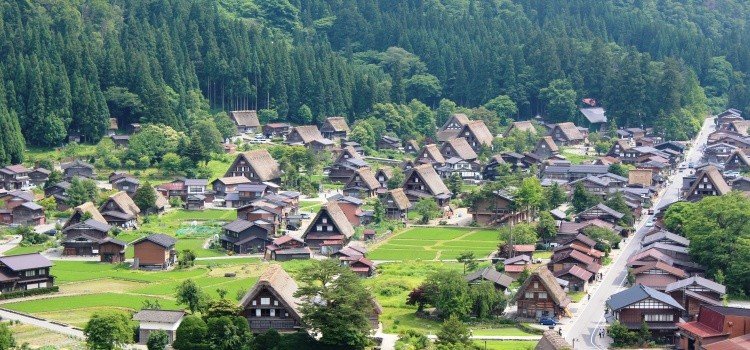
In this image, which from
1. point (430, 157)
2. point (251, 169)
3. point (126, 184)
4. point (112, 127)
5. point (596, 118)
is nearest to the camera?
point (126, 184)

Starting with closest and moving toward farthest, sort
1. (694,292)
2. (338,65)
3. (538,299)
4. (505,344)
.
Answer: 1. (505,344)
2. (538,299)
3. (694,292)
4. (338,65)

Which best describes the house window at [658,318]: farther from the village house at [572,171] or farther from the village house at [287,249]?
the village house at [572,171]

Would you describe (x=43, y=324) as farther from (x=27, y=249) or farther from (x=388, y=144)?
(x=388, y=144)

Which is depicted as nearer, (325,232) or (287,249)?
(287,249)

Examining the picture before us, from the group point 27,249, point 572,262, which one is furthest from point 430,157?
point 27,249

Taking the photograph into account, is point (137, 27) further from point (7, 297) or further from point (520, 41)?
point (7, 297)

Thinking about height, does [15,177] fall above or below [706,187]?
above

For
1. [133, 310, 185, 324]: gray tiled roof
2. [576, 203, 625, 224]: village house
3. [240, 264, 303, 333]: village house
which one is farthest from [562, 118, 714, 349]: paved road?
[133, 310, 185, 324]: gray tiled roof
